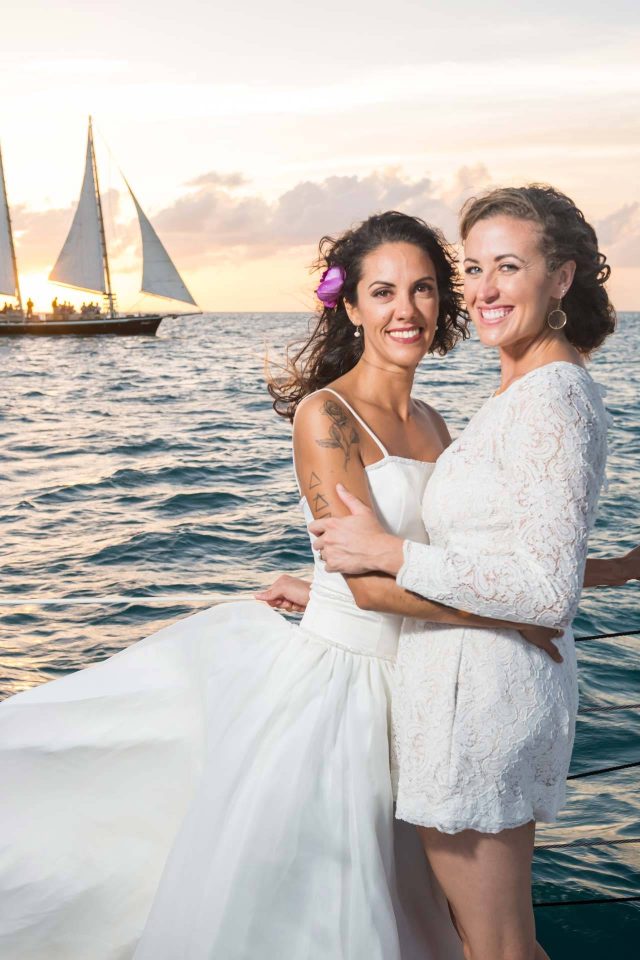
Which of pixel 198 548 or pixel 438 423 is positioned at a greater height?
pixel 438 423

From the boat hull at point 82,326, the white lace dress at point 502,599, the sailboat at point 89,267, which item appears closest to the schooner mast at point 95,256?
the sailboat at point 89,267

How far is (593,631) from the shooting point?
289 inches

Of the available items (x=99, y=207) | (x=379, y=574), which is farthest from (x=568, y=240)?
(x=99, y=207)

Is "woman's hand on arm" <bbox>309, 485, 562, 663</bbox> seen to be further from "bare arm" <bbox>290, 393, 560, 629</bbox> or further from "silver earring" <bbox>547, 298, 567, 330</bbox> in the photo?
"silver earring" <bbox>547, 298, 567, 330</bbox>

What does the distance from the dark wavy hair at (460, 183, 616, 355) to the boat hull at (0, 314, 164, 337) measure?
5766cm

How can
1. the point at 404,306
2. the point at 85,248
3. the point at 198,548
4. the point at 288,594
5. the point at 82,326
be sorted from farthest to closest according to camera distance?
1. the point at 82,326
2. the point at 85,248
3. the point at 198,548
4. the point at 288,594
5. the point at 404,306

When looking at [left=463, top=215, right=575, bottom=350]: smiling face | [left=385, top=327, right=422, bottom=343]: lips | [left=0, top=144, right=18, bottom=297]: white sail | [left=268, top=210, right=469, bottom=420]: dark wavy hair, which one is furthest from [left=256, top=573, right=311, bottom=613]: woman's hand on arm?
[left=0, top=144, right=18, bottom=297]: white sail

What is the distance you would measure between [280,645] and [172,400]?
26.3m

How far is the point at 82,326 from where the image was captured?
57.8 meters

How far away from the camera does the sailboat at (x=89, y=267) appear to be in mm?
51531

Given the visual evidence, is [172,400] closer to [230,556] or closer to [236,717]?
[230,556]

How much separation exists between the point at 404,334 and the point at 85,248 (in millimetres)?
53008

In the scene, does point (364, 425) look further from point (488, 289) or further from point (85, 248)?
point (85, 248)

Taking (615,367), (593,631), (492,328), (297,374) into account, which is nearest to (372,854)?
(492,328)
